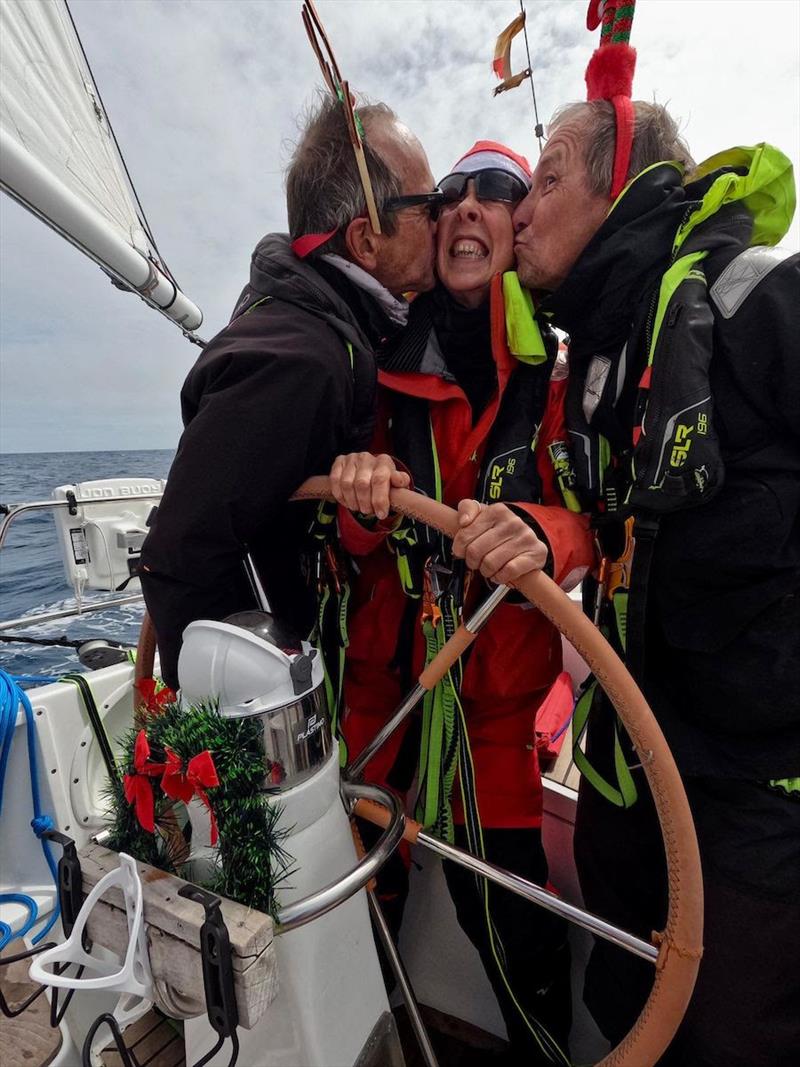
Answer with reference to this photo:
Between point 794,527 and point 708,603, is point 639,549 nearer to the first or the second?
point 708,603

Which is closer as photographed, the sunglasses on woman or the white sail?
the sunglasses on woman

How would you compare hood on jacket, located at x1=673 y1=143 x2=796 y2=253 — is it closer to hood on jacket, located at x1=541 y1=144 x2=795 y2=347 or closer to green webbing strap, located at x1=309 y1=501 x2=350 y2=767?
hood on jacket, located at x1=541 y1=144 x2=795 y2=347

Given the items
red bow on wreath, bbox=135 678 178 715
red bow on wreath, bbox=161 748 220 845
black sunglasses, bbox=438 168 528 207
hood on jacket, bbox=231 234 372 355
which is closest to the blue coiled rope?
red bow on wreath, bbox=135 678 178 715

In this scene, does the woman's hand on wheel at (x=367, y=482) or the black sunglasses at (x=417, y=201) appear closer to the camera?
the woman's hand on wheel at (x=367, y=482)

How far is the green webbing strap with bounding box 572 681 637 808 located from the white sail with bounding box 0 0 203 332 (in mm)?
3683

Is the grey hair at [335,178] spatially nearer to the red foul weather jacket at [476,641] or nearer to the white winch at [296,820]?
the red foul weather jacket at [476,641]

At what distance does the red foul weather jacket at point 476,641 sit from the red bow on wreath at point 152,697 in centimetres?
51

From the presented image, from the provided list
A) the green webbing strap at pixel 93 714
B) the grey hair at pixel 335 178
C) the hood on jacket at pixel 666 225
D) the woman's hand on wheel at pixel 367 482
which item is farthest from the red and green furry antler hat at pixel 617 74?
the green webbing strap at pixel 93 714

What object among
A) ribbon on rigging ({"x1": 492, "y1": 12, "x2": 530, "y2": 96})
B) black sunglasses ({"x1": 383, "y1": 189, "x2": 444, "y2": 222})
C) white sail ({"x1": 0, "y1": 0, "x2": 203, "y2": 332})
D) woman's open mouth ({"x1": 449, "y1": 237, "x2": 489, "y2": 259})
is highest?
white sail ({"x1": 0, "y1": 0, "x2": 203, "y2": 332})

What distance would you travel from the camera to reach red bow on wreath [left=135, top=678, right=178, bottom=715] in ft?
Result: 2.97

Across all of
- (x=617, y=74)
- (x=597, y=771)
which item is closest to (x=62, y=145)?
(x=617, y=74)

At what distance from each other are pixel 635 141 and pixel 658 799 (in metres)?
1.26

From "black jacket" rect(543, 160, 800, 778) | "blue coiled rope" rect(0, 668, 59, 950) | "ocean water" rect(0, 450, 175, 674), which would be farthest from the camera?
"ocean water" rect(0, 450, 175, 674)

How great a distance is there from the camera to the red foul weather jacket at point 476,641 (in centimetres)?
125
